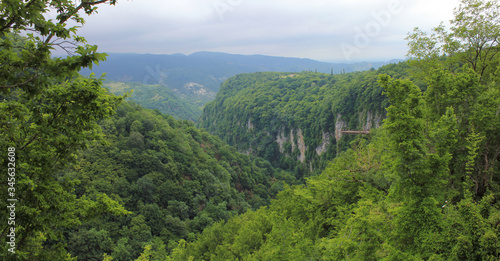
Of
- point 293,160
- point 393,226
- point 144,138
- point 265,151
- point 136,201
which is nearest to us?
point 393,226

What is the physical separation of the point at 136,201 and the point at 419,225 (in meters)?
36.7

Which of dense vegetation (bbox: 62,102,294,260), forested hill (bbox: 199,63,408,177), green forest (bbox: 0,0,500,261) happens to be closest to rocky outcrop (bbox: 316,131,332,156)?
forested hill (bbox: 199,63,408,177)

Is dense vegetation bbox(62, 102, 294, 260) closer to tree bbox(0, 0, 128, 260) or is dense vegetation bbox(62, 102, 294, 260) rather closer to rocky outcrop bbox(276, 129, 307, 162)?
tree bbox(0, 0, 128, 260)

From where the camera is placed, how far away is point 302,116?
11338 centimetres

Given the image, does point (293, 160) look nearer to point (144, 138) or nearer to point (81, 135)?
point (144, 138)

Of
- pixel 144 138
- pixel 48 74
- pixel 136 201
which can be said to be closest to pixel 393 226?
pixel 48 74

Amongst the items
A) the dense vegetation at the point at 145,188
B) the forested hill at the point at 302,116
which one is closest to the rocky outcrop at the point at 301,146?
the forested hill at the point at 302,116

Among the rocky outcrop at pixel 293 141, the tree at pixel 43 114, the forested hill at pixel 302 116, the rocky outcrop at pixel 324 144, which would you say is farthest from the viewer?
the rocky outcrop at pixel 293 141

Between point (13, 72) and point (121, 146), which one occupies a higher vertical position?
point (13, 72)

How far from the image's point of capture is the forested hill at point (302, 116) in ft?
270

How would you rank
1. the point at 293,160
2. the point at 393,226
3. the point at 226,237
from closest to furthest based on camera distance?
the point at 393,226
the point at 226,237
the point at 293,160

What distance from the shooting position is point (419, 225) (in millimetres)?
8836

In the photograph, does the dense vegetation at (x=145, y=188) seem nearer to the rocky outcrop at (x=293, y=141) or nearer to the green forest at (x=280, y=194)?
the green forest at (x=280, y=194)

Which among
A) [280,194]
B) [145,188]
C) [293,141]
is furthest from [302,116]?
[280,194]
